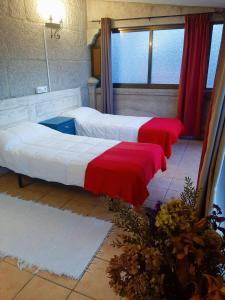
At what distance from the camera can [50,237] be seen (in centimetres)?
189

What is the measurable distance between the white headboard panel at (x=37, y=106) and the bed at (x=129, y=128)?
0.23m

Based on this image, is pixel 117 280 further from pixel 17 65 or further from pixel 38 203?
pixel 17 65

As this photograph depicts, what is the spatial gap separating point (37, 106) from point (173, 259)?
127 inches

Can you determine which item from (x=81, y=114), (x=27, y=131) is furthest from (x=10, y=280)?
(x=81, y=114)

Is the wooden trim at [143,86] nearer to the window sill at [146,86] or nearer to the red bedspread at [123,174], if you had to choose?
the window sill at [146,86]

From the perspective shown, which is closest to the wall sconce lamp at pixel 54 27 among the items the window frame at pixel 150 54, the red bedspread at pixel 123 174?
the window frame at pixel 150 54

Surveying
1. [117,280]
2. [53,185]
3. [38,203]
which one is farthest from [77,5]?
[117,280]

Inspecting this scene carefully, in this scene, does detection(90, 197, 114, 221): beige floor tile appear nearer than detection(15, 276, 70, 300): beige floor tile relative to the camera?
No

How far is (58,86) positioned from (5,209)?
2.37m

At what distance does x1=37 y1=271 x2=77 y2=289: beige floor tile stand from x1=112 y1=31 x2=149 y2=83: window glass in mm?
3861

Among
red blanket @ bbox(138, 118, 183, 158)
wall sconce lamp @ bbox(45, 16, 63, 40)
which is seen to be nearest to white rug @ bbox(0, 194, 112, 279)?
red blanket @ bbox(138, 118, 183, 158)

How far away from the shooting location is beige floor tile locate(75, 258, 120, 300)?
1414 millimetres

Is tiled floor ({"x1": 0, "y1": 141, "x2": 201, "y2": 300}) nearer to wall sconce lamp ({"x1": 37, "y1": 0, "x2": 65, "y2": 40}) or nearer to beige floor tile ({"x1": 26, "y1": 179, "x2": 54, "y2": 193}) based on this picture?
beige floor tile ({"x1": 26, "y1": 179, "x2": 54, "y2": 193})

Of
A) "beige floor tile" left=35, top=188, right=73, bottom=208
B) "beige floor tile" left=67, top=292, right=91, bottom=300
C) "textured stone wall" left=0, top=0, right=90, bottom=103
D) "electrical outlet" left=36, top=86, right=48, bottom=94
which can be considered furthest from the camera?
"electrical outlet" left=36, top=86, right=48, bottom=94
